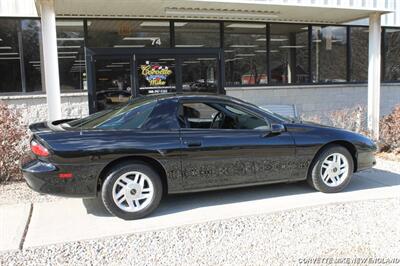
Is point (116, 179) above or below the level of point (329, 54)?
below

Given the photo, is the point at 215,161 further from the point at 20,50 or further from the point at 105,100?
the point at 20,50

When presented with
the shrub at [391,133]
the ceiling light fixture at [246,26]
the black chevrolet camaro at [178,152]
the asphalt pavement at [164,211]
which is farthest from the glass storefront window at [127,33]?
the shrub at [391,133]

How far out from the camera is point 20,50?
30.1 feet

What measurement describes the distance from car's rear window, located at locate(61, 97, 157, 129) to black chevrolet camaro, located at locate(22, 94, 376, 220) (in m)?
0.01

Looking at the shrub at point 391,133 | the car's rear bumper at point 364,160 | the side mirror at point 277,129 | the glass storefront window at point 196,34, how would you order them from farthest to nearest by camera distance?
the glass storefront window at point 196,34 → the shrub at point 391,133 → the car's rear bumper at point 364,160 → the side mirror at point 277,129

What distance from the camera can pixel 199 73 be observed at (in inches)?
386

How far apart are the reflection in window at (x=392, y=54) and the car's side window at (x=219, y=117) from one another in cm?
878

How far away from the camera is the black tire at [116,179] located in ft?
15.3

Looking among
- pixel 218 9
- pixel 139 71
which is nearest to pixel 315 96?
pixel 218 9

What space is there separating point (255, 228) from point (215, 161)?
3.40ft

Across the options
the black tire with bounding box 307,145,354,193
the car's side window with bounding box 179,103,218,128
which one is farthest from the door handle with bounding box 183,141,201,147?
the black tire with bounding box 307,145,354,193

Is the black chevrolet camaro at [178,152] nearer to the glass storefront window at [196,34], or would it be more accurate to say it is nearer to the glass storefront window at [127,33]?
the glass storefront window at [127,33]

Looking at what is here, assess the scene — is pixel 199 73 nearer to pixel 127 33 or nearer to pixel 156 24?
pixel 156 24

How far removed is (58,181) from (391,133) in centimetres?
737
